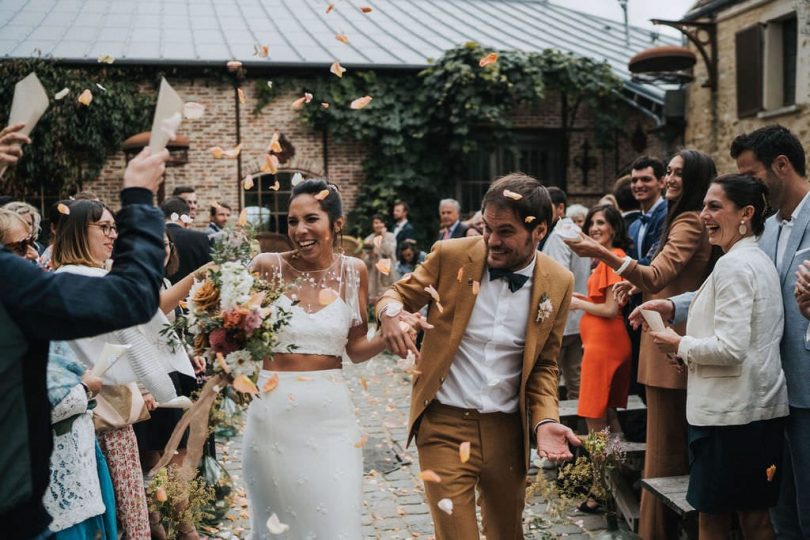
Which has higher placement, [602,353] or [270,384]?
[270,384]

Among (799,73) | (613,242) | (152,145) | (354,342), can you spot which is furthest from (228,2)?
(152,145)

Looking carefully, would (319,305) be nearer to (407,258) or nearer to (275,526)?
(275,526)

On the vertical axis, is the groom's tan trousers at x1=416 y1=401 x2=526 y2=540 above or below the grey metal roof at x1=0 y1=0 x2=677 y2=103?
below

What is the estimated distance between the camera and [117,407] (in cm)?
389

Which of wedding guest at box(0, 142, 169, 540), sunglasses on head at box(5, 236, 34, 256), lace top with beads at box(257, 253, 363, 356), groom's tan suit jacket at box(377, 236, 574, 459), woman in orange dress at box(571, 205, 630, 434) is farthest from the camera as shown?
woman in orange dress at box(571, 205, 630, 434)

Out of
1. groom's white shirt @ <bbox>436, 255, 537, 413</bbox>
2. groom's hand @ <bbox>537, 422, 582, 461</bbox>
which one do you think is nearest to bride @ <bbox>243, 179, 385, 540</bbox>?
groom's white shirt @ <bbox>436, 255, 537, 413</bbox>

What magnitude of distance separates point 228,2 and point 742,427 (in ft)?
61.3

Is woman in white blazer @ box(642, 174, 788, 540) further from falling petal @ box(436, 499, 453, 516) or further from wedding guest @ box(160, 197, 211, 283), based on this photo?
wedding guest @ box(160, 197, 211, 283)

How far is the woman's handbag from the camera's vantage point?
380cm

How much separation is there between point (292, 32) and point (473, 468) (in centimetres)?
1601

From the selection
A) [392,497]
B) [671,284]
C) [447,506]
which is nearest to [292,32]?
[392,497]

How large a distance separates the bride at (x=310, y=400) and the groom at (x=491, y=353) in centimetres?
36

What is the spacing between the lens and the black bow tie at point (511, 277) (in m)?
3.55

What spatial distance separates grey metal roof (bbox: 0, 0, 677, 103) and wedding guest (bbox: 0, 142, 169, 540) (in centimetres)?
1433
